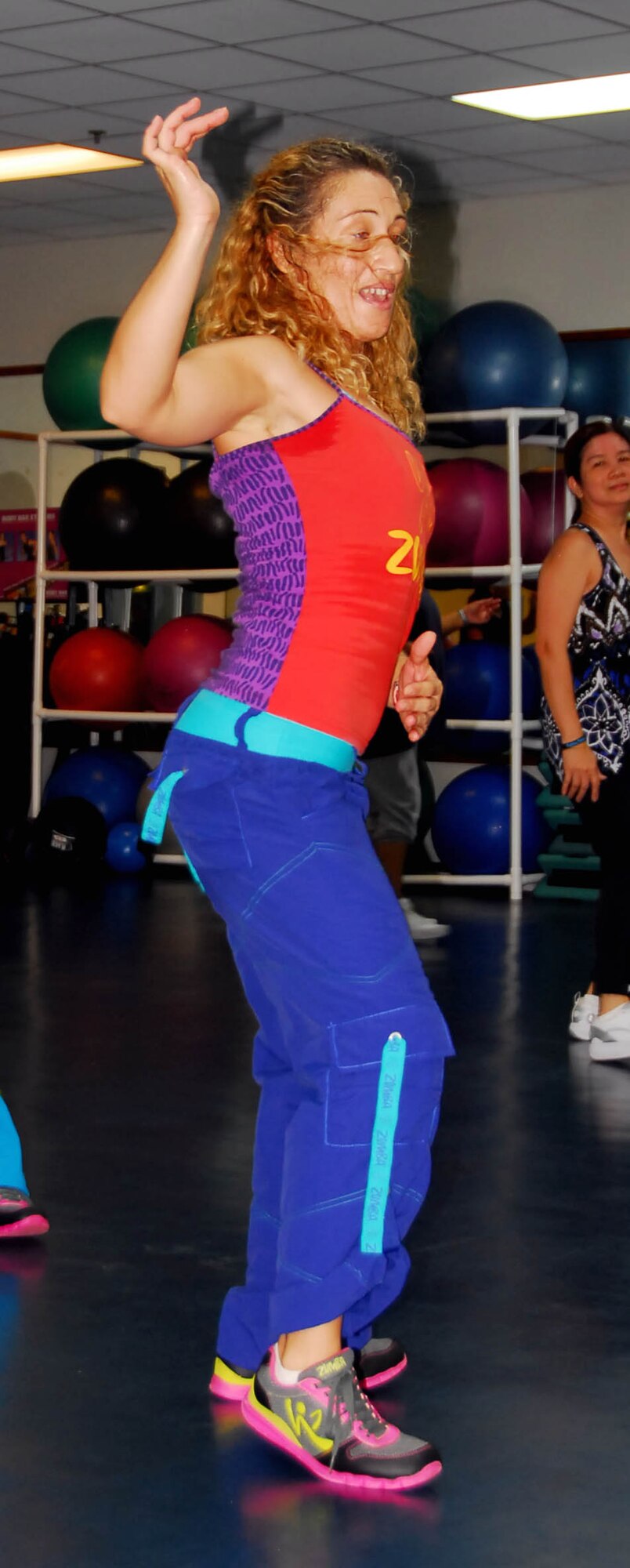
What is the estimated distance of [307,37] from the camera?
6.02 meters

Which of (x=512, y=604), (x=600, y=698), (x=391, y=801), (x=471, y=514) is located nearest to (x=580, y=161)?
(x=471, y=514)

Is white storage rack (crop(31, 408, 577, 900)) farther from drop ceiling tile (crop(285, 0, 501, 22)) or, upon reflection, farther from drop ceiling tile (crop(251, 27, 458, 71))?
drop ceiling tile (crop(285, 0, 501, 22))

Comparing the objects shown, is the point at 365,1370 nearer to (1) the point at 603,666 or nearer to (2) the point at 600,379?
(1) the point at 603,666

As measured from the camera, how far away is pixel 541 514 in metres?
7.27

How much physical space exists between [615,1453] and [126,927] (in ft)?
13.8

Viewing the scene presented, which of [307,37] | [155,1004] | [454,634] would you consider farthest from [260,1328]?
[454,634]

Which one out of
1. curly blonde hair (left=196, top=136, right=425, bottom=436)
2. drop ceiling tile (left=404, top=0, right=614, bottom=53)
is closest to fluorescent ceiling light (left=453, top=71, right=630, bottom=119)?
drop ceiling tile (left=404, top=0, right=614, bottom=53)

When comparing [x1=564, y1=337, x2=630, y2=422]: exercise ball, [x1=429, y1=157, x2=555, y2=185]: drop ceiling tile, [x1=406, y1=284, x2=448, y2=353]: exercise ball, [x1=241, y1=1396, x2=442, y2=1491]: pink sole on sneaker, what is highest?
[x1=429, y1=157, x2=555, y2=185]: drop ceiling tile

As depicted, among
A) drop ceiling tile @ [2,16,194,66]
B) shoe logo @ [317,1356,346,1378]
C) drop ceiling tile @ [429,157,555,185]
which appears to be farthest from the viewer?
drop ceiling tile @ [429,157,555,185]

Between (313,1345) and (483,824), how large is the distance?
17.2ft

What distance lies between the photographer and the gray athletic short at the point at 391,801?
5273 mm

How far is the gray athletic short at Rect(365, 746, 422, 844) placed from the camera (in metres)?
5.27

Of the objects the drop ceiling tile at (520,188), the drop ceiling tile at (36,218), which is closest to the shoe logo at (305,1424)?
the drop ceiling tile at (520,188)

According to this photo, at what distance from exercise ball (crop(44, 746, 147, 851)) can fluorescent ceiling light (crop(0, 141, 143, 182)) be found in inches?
98.3
